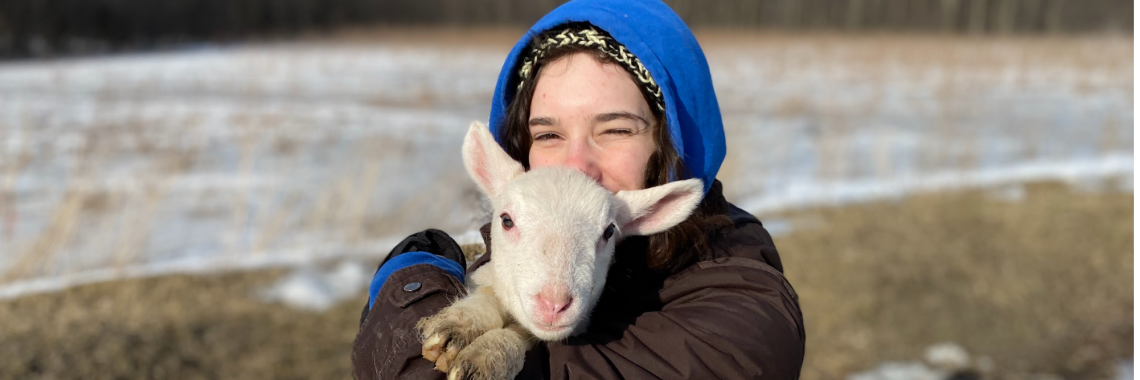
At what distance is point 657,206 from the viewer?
1902mm

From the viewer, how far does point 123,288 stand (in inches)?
223

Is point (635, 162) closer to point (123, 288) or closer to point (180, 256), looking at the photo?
point (123, 288)

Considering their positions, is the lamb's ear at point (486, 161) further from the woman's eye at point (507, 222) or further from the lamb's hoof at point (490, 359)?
the lamb's hoof at point (490, 359)

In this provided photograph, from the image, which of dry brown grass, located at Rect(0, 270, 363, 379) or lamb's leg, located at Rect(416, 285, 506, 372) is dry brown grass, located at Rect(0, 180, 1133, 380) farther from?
lamb's leg, located at Rect(416, 285, 506, 372)

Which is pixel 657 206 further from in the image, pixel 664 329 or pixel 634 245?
pixel 664 329

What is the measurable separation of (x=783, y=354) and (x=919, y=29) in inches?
988

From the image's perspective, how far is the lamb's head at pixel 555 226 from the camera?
158cm

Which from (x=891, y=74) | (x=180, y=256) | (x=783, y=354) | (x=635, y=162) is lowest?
(x=891, y=74)

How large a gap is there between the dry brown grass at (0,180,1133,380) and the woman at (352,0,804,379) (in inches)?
138

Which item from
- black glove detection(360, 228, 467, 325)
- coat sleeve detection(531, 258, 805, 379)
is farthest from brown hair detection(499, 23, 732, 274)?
black glove detection(360, 228, 467, 325)

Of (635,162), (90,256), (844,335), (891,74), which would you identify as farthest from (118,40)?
(635,162)

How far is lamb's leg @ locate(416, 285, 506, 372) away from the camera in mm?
1562

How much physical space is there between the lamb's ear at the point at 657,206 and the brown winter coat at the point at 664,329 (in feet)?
0.47

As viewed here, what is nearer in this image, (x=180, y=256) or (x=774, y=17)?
(x=180, y=256)
